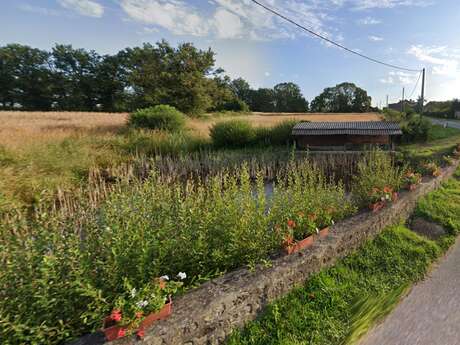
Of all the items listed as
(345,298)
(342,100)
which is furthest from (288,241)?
(342,100)

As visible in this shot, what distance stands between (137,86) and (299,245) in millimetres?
27593

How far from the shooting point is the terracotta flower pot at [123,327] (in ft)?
4.13

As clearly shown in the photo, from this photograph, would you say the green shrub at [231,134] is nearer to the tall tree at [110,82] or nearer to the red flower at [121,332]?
the red flower at [121,332]

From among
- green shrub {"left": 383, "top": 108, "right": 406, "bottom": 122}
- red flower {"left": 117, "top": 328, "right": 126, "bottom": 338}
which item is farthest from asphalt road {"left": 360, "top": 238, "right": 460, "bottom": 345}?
green shrub {"left": 383, "top": 108, "right": 406, "bottom": 122}

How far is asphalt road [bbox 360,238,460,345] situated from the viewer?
6.26 ft

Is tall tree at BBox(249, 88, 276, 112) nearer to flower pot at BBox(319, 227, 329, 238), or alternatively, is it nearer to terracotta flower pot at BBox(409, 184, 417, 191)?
terracotta flower pot at BBox(409, 184, 417, 191)

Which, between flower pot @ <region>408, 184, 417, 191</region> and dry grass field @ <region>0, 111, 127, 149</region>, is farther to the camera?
dry grass field @ <region>0, 111, 127, 149</region>

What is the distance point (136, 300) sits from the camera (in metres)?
1.38

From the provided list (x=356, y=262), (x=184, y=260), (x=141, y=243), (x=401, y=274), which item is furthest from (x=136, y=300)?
(x=401, y=274)

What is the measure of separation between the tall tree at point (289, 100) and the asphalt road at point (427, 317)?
59843 millimetres

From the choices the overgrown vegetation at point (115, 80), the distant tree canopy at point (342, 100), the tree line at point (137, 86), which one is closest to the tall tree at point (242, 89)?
the tree line at point (137, 86)

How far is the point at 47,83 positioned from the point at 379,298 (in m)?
53.5

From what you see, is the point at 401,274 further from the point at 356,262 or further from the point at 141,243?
the point at 141,243

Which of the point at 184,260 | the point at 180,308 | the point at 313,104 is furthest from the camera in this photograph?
the point at 313,104
